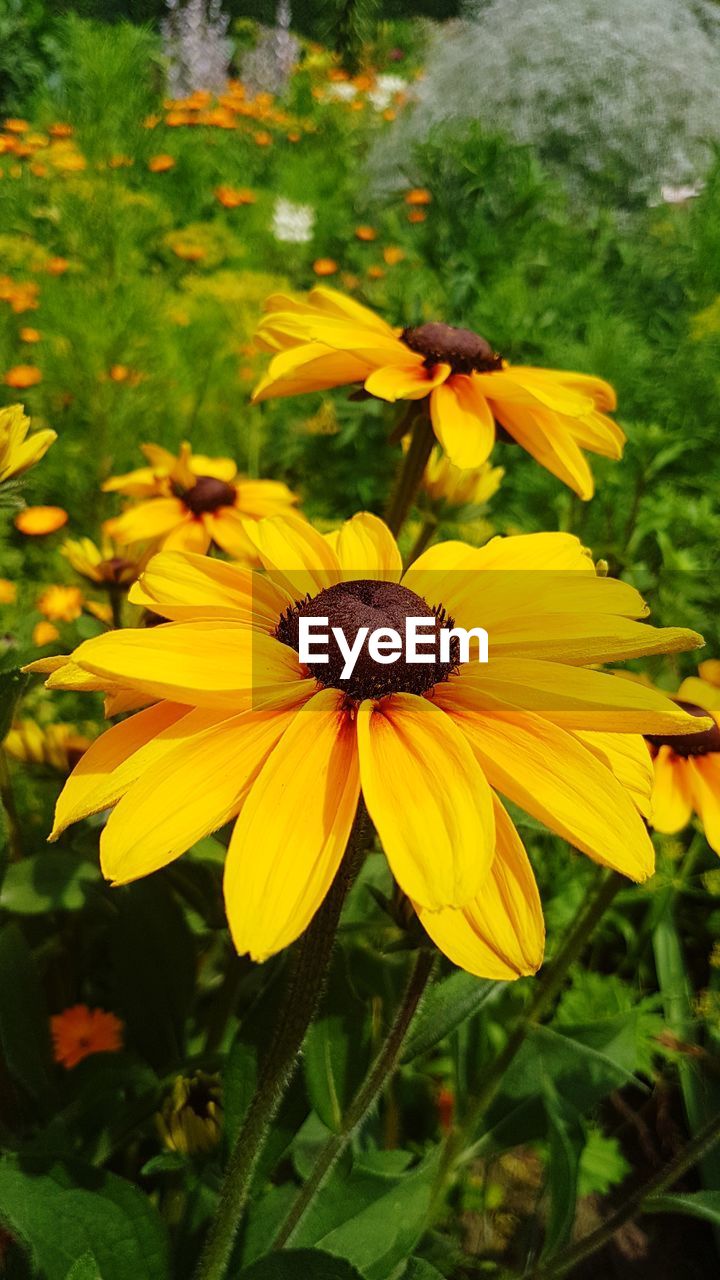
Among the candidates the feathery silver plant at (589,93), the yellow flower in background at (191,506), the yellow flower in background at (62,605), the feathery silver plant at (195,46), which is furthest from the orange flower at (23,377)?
the feathery silver plant at (195,46)

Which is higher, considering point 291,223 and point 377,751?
point 291,223

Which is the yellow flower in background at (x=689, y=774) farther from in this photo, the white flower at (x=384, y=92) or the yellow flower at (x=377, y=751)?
the white flower at (x=384, y=92)

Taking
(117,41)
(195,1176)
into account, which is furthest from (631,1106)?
(117,41)

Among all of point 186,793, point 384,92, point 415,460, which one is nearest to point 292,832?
point 186,793

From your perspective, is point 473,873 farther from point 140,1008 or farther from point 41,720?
point 41,720

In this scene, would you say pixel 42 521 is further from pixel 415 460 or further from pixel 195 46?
pixel 195 46
